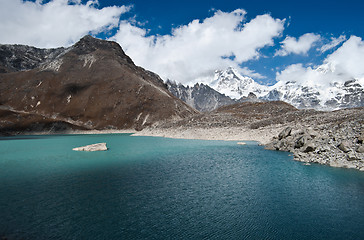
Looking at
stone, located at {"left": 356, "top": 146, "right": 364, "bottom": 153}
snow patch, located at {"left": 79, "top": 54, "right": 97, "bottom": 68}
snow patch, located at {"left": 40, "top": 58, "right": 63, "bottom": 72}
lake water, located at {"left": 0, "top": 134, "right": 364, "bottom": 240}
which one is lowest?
lake water, located at {"left": 0, "top": 134, "right": 364, "bottom": 240}

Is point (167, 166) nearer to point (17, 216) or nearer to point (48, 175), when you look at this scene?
point (48, 175)

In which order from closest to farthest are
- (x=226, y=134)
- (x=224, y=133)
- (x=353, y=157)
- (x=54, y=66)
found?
1. (x=353, y=157)
2. (x=226, y=134)
3. (x=224, y=133)
4. (x=54, y=66)

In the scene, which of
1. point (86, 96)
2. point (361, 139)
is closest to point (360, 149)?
point (361, 139)

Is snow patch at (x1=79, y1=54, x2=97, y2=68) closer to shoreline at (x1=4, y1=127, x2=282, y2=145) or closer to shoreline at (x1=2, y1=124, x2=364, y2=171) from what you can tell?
shoreline at (x1=2, y1=124, x2=364, y2=171)

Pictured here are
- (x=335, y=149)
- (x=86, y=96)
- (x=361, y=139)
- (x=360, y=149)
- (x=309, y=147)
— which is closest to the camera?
(x=360, y=149)

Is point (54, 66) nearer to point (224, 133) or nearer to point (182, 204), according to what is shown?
point (224, 133)

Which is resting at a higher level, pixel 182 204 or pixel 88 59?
pixel 88 59

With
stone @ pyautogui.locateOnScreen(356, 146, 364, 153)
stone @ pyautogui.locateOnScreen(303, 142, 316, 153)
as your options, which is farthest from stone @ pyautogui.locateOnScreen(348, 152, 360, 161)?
stone @ pyautogui.locateOnScreen(303, 142, 316, 153)

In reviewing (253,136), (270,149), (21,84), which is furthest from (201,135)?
(21,84)

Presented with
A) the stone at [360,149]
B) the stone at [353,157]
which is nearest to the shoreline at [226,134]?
the stone at [360,149]
